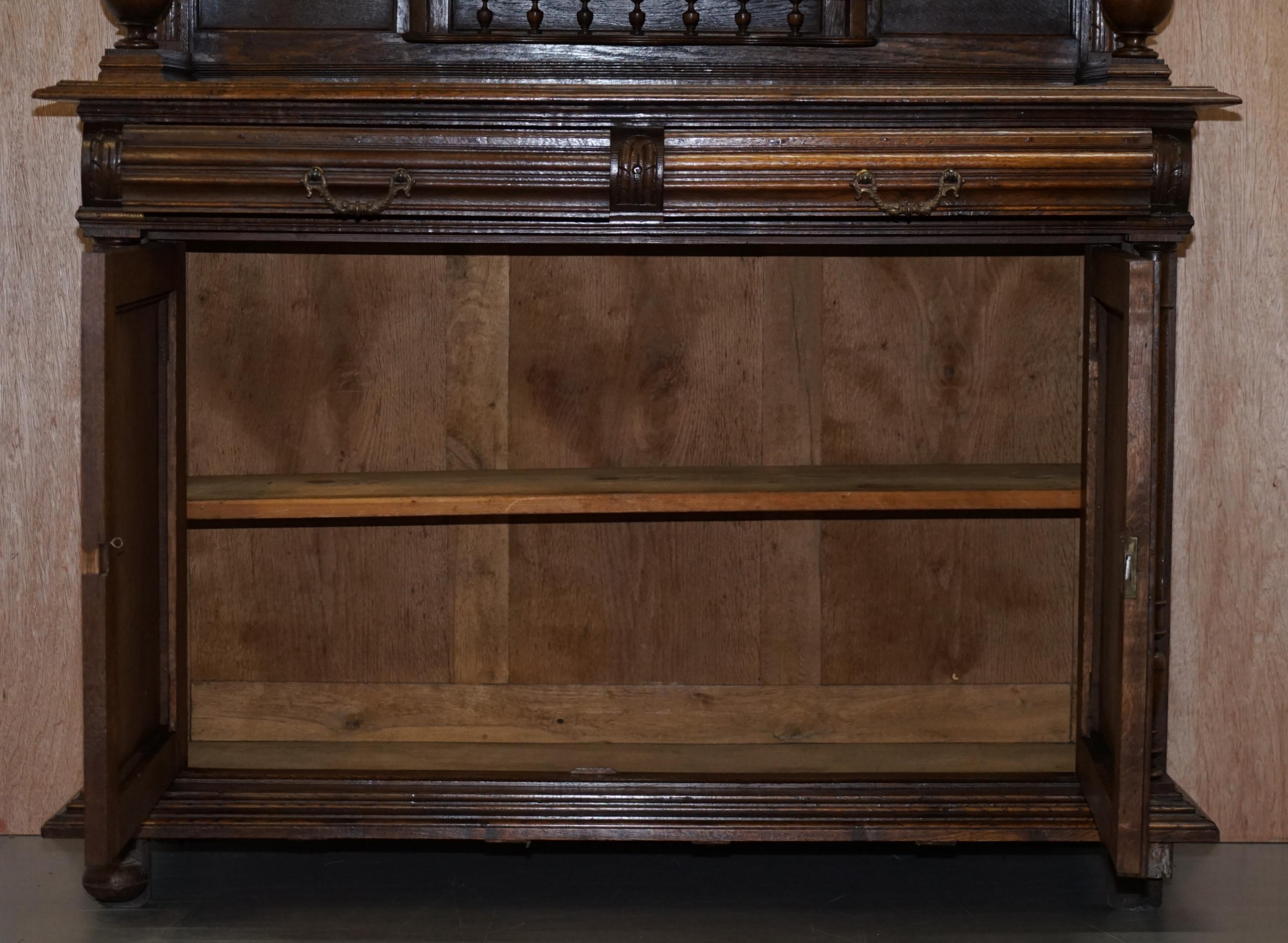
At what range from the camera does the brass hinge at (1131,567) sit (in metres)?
1.86

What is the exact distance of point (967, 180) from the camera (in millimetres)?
1935

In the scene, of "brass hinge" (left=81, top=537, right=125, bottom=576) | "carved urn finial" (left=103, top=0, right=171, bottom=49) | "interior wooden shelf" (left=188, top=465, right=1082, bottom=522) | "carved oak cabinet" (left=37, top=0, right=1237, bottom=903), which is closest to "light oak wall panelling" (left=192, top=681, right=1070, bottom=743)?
"carved oak cabinet" (left=37, top=0, right=1237, bottom=903)

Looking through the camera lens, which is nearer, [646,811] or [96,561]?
[96,561]

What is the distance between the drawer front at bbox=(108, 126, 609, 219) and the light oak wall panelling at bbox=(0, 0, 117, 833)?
51 cm

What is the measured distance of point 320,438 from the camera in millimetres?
2518

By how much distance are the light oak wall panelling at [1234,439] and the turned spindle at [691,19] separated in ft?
2.54

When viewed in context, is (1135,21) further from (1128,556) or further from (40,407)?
(40,407)

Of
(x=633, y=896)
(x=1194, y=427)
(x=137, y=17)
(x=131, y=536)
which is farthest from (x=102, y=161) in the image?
(x=1194, y=427)

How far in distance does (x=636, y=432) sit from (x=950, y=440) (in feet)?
1.79

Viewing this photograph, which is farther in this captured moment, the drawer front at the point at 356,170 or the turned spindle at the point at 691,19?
the turned spindle at the point at 691,19

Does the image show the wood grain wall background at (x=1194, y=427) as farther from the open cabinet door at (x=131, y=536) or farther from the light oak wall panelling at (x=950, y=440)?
the open cabinet door at (x=131, y=536)

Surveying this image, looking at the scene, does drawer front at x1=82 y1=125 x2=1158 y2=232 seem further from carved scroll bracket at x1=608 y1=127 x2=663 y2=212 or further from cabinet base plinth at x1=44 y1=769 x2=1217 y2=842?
cabinet base plinth at x1=44 y1=769 x2=1217 y2=842

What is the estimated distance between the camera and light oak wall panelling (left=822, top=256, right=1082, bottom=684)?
8.25ft

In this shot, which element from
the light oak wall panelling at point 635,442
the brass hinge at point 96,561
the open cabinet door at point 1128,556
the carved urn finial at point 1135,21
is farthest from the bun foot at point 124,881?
the carved urn finial at point 1135,21
